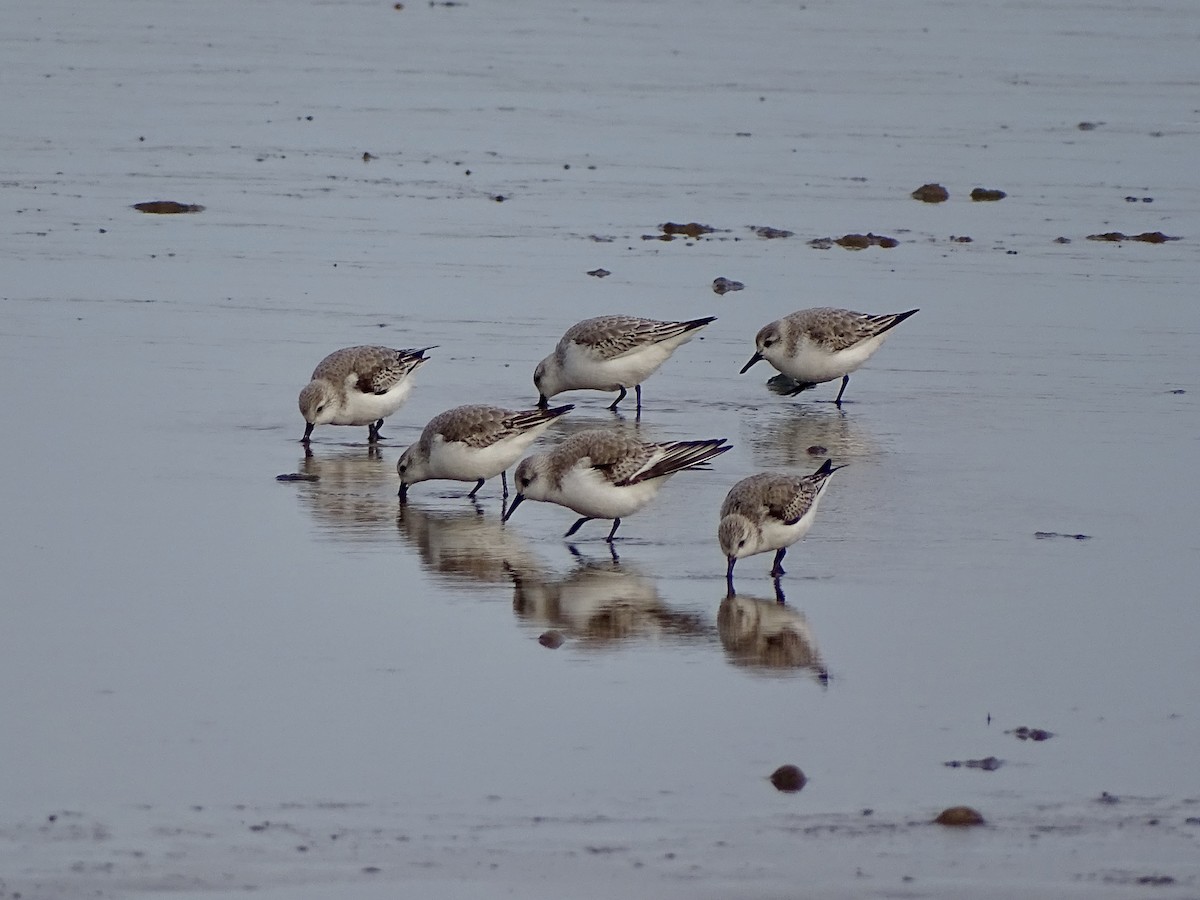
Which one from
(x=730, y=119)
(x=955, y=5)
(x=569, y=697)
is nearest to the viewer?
(x=569, y=697)

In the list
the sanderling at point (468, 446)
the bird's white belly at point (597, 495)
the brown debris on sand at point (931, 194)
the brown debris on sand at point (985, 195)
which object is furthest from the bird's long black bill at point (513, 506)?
the brown debris on sand at point (985, 195)

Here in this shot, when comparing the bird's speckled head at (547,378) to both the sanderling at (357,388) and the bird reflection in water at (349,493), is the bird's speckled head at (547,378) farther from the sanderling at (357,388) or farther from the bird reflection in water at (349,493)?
the bird reflection in water at (349,493)

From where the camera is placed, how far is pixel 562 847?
23.7 ft

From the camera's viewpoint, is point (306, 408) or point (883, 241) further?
point (883, 241)

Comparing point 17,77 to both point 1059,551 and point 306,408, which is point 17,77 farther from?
point 1059,551

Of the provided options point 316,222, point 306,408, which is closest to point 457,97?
point 316,222

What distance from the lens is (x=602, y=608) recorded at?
33.3 feet

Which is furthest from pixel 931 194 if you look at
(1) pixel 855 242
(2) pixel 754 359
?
(2) pixel 754 359

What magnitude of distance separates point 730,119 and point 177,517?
1656cm

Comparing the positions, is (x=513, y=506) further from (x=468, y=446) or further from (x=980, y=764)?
(x=980, y=764)

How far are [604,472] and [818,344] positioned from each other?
4.27m

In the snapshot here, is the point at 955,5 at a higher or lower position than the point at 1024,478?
higher

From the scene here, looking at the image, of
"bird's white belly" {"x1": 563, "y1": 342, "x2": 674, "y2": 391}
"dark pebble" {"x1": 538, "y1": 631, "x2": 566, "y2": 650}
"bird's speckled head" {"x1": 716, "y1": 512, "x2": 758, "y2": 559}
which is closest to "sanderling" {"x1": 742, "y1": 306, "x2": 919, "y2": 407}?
"bird's white belly" {"x1": 563, "y1": 342, "x2": 674, "y2": 391}

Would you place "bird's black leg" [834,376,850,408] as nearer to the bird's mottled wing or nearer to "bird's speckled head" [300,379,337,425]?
the bird's mottled wing
